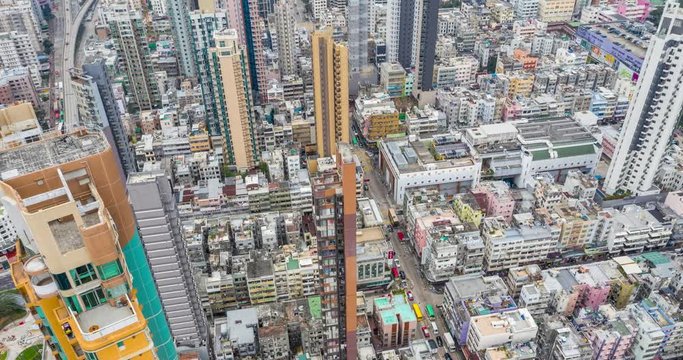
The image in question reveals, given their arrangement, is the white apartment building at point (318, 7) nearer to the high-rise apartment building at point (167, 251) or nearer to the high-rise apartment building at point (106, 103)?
the high-rise apartment building at point (106, 103)

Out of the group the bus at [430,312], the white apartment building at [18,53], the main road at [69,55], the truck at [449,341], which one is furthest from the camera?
the white apartment building at [18,53]

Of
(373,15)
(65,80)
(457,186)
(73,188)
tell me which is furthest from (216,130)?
(73,188)

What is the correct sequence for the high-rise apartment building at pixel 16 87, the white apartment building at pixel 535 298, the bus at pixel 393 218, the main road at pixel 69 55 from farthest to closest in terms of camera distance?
the main road at pixel 69 55 < the high-rise apartment building at pixel 16 87 < the bus at pixel 393 218 < the white apartment building at pixel 535 298

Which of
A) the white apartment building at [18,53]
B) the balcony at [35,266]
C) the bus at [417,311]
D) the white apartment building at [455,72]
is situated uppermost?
the balcony at [35,266]

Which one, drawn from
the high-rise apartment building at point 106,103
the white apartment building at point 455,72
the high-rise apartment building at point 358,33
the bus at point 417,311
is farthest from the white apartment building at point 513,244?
the high-rise apartment building at point 358,33

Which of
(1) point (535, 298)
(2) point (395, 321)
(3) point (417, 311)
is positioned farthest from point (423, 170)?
(2) point (395, 321)

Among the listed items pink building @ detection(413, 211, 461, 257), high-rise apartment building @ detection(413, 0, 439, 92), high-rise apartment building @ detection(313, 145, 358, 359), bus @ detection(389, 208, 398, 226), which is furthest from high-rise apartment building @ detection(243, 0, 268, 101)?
high-rise apartment building @ detection(313, 145, 358, 359)

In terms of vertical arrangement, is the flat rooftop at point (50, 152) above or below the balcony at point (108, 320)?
above
